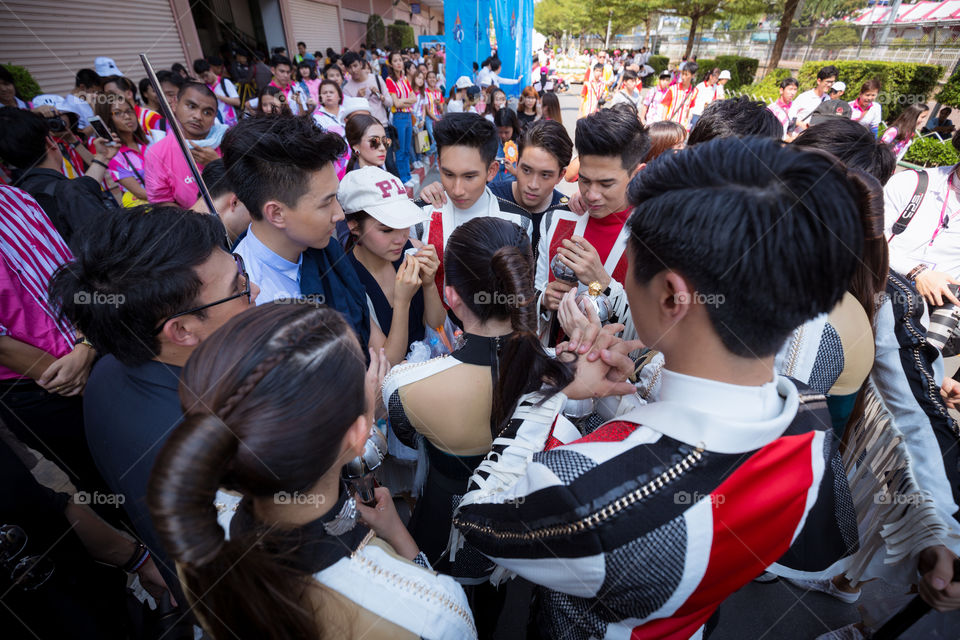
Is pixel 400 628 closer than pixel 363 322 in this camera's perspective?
Yes

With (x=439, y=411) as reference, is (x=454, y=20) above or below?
above

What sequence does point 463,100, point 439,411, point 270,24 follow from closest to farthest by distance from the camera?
1. point 439,411
2. point 463,100
3. point 270,24

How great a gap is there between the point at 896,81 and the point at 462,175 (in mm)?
17102

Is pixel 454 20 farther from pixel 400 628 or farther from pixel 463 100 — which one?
pixel 400 628

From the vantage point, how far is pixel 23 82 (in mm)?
6293

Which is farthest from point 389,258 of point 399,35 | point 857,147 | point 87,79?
point 399,35

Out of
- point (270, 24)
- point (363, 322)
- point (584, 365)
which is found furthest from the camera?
point (270, 24)

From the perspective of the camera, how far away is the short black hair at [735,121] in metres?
2.49

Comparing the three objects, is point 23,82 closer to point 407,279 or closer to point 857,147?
point 407,279

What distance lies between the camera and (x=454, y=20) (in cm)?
1105

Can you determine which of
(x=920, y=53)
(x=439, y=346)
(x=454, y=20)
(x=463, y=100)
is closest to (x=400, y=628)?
(x=439, y=346)

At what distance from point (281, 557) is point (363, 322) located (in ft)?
5.35

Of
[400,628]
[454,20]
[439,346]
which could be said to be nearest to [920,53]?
[454,20]

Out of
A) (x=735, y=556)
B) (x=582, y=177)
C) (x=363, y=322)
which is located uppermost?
(x=582, y=177)
